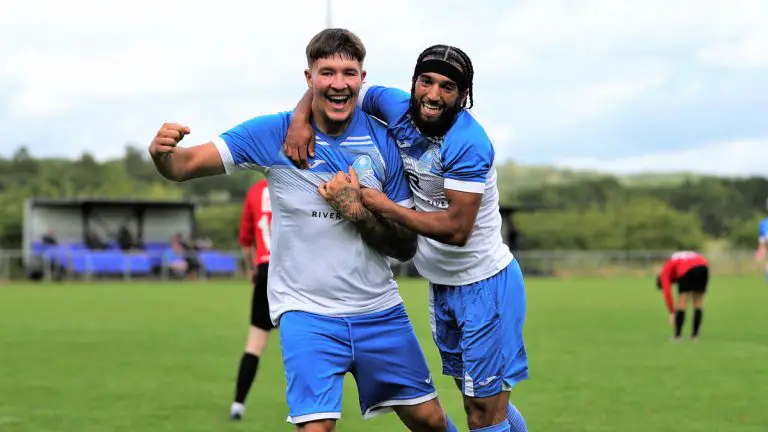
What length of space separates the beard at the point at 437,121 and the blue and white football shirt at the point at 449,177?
37mm

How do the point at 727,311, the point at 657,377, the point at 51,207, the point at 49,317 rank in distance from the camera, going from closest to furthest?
the point at 657,377 < the point at 49,317 < the point at 727,311 < the point at 51,207

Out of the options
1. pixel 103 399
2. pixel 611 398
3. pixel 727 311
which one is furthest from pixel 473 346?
pixel 727 311

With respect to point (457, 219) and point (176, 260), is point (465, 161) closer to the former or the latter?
point (457, 219)

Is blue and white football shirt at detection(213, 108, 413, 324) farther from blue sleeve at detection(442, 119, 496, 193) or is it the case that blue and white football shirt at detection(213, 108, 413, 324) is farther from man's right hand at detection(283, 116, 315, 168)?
blue sleeve at detection(442, 119, 496, 193)

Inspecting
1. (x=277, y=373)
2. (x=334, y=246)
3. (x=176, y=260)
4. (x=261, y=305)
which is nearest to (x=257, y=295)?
(x=261, y=305)

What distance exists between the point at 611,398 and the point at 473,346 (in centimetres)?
517

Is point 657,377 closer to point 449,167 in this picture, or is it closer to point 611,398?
point 611,398

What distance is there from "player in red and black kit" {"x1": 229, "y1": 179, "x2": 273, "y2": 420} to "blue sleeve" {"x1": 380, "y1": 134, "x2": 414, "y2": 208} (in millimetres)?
3604

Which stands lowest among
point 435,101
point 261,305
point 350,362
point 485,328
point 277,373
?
point 277,373

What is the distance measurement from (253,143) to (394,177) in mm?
774

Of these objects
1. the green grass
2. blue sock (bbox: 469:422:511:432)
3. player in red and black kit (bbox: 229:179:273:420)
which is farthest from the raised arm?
the green grass

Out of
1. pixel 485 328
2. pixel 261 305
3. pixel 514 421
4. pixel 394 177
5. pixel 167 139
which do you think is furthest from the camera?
pixel 261 305

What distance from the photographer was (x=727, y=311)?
23875mm

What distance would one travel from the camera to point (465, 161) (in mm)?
5379
